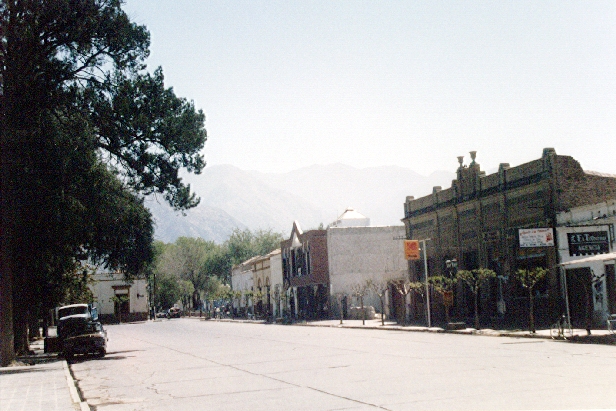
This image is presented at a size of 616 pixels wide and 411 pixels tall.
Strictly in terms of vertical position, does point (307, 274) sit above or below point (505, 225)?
below

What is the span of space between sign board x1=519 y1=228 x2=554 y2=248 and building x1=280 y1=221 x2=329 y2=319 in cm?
3850

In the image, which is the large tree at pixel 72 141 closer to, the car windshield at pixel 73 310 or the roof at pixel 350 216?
the car windshield at pixel 73 310

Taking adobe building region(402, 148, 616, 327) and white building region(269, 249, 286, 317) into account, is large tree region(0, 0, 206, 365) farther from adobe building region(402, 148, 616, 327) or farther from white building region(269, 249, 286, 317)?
white building region(269, 249, 286, 317)

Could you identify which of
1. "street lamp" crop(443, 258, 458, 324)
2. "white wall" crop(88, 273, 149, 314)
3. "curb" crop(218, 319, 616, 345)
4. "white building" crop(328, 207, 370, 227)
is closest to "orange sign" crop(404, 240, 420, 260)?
"street lamp" crop(443, 258, 458, 324)

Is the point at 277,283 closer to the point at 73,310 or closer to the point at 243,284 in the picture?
the point at 243,284

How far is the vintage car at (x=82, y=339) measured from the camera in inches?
1131

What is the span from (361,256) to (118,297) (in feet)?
145

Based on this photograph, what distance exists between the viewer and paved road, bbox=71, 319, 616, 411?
11.6 metres

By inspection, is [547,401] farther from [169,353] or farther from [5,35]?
[5,35]

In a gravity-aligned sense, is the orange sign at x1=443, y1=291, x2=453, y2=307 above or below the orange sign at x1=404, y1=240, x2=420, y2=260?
below

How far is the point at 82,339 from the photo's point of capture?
94.8ft

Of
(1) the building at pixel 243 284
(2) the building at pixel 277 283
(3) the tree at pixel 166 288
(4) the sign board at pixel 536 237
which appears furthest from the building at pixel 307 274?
(3) the tree at pixel 166 288

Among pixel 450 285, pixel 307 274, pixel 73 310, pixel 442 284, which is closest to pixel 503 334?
pixel 450 285

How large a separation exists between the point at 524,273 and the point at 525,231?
1956 millimetres
